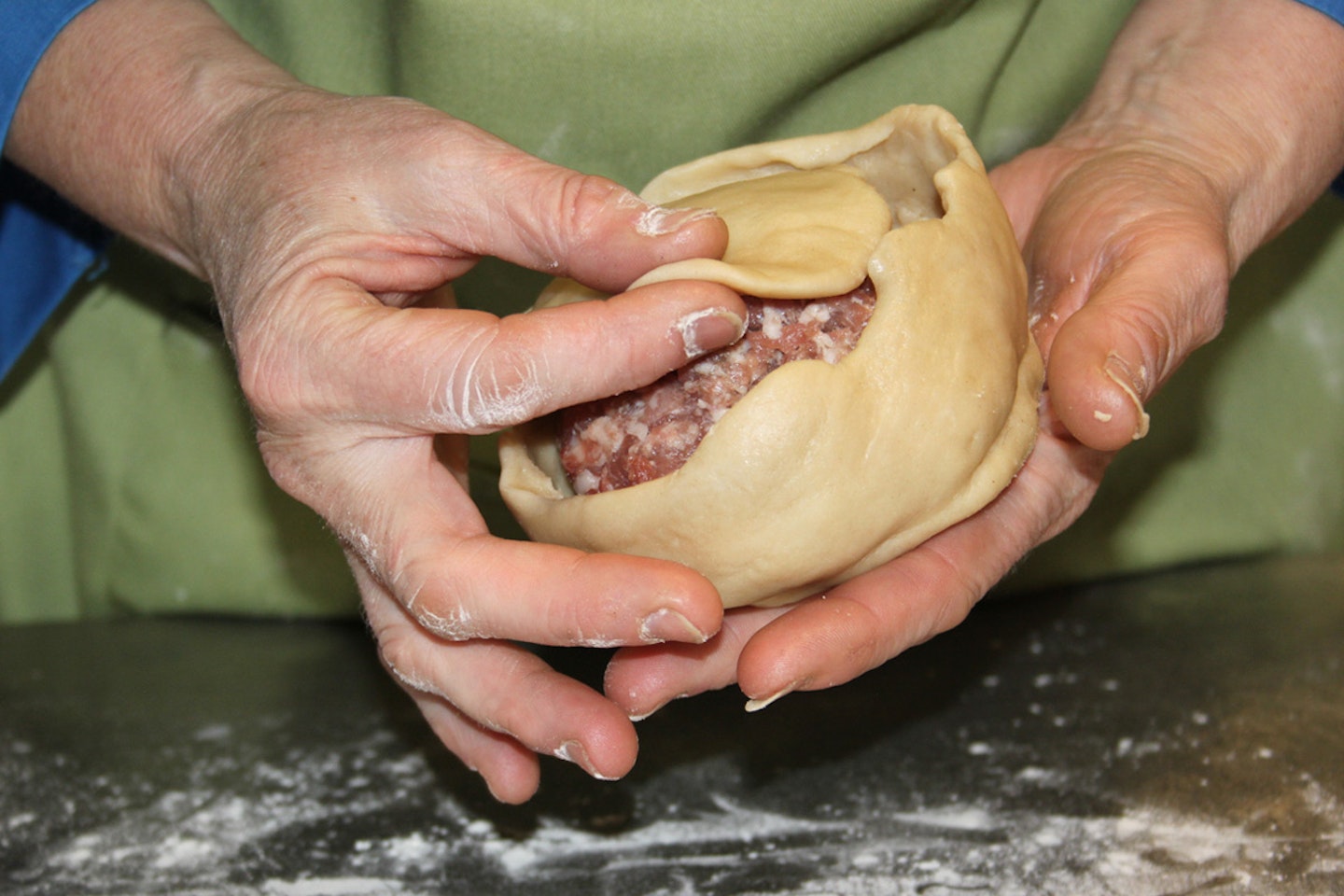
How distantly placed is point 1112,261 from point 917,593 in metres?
0.40

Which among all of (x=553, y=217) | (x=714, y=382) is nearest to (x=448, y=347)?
(x=553, y=217)

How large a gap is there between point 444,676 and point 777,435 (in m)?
0.43

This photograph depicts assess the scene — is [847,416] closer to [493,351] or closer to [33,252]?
[493,351]

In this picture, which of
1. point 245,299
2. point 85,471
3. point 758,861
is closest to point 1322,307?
point 758,861

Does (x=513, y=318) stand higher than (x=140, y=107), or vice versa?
(x=140, y=107)

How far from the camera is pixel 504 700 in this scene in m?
1.18

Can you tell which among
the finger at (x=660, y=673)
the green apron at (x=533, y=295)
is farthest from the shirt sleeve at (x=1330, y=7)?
the finger at (x=660, y=673)

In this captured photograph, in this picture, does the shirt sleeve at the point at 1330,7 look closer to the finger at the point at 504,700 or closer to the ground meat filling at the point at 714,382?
the ground meat filling at the point at 714,382

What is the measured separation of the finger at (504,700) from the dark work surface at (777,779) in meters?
0.14

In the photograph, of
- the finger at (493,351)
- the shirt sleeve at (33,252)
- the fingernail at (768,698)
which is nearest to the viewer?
the finger at (493,351)

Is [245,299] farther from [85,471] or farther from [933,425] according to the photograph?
[85,471]

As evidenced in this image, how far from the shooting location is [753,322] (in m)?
1.13

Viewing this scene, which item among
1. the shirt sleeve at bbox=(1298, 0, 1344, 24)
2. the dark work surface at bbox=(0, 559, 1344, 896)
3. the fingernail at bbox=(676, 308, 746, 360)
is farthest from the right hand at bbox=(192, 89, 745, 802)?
the shirt sleeve at bbox=(1298, 0, 1344, 24)

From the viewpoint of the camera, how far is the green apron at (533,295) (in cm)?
147
